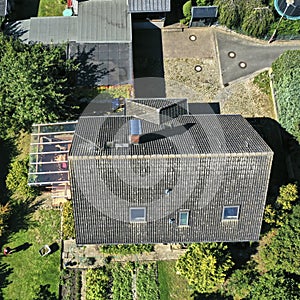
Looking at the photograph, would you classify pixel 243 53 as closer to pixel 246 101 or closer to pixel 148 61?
pixel 246 101

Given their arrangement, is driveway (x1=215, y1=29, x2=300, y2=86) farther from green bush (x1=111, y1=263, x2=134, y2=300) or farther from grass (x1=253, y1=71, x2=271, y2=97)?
green bush (x1=111, y1=263, x2=134, y2=300)

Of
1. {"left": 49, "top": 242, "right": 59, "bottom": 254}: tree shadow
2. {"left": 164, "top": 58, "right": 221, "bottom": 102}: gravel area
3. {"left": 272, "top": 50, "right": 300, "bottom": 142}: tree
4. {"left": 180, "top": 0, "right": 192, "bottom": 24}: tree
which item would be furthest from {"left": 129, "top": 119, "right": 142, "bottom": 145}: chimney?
{"left": 180, "top": 0, "right": 192, "bottom": 24}: tree

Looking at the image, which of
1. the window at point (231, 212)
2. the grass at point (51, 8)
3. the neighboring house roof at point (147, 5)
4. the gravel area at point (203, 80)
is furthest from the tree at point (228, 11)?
the window at point (231, 212)

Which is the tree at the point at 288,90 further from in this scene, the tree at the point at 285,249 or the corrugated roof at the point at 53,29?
the corrugated roof at the point at 53,29

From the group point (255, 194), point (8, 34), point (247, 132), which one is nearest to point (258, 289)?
point (255, 194)

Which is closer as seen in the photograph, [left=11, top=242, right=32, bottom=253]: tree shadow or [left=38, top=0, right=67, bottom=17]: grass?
[left=11, top=242, right=32, bottom=253]: tree shadow

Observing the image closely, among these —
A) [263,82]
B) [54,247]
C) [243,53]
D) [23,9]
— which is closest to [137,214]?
[54,247]
